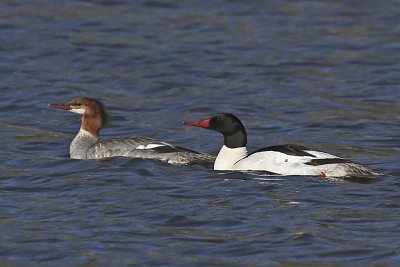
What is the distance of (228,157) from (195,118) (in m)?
3.46

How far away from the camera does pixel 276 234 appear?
11.4 meters

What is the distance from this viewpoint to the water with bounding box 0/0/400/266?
11.2m

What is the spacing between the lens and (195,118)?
17938 millimetres

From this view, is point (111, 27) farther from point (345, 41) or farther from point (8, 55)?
point (345, 41)

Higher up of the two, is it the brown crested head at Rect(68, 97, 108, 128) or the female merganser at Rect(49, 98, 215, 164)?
the brown crested head at Rect(68, 97, 108, 128)

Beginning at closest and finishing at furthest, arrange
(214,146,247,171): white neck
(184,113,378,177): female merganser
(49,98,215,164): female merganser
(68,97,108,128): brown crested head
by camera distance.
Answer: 1. (184,113,378,177): female merganser
2. (214,146,247,171): white neck
3. (49,98,215,164): female merganser
4. (68,97,108,128): brown crested head

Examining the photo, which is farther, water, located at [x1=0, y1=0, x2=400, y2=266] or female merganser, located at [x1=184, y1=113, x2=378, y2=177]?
female merganser, located at [x1=184, y1=113, x2=378, y2=177]

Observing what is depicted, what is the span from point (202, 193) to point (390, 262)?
10.2 ft

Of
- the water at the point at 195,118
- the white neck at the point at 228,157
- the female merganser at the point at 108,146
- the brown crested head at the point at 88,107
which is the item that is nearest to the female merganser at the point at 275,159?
the white neck at the point at 228,157

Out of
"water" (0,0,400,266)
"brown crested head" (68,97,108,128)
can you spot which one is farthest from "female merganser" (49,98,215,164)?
"water" (0,0,400,266)

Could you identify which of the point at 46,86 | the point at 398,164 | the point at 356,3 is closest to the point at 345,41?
the point at 356,3

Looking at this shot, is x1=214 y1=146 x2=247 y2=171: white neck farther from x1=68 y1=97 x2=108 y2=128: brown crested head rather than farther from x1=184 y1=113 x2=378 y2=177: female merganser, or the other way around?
x1=68 y1=97 x2=108 y2=128: brown crested head

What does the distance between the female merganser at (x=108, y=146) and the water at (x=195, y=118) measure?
194 millimetres

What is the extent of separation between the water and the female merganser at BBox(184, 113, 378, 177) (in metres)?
0.21
